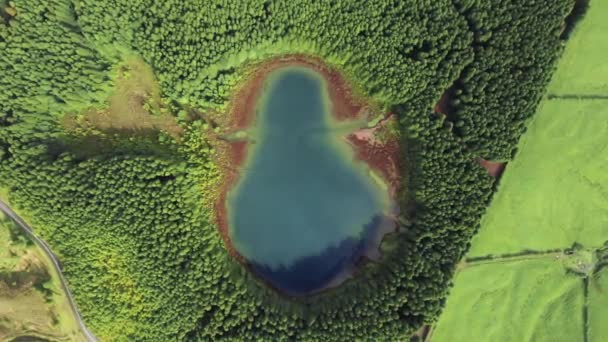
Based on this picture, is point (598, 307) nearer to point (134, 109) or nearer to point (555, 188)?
point (555, 188)

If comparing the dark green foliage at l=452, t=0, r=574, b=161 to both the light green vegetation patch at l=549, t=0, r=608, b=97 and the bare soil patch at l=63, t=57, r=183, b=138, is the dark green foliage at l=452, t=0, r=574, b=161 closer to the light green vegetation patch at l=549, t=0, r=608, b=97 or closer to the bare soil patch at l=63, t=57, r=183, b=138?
the light green vegetation patch at l=549, t=0, r=608, b=97

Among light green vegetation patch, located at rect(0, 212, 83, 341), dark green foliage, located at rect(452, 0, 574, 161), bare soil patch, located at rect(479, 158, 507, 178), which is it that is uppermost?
dark green foliage, located at rect(452, 0, 574, 161)

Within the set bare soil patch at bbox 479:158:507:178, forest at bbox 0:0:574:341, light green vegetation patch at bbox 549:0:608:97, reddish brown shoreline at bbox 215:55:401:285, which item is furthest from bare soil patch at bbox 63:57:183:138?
light green vegetation patch at bbox 549:0:608:97

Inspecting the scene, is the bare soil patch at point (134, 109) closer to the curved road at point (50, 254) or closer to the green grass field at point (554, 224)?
the curved road at point (50, 254)

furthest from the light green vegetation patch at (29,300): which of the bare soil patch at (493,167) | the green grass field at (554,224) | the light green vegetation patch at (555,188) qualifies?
the bare soil patch at (493,167)

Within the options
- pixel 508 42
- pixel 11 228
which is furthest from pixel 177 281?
pixel 508 42

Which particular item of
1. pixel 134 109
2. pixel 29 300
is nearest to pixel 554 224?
pixel 134 109

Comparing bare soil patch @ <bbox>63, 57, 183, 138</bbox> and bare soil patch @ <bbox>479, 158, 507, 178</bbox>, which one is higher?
bare soil patch @ <bbox>479, 158, 507, 178</bbox>

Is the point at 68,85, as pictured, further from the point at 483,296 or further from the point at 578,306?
the point at 578,306
